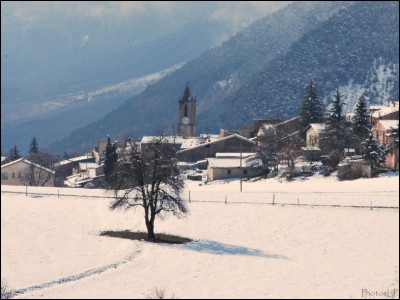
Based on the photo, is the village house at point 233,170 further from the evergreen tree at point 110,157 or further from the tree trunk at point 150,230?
the tree trunk at point 150,230

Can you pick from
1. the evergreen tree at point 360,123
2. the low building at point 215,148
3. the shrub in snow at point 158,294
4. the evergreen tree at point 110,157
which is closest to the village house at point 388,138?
the evergreen tree at point 360,123

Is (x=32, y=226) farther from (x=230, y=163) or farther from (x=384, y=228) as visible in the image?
(x=230, y=163)

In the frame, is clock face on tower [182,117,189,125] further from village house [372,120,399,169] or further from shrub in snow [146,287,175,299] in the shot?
shrub in snow [146,287,175,299]

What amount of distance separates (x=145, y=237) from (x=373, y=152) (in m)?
33.8

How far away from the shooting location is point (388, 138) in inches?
3295

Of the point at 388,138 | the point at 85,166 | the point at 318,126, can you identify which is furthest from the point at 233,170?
the point at 85,166

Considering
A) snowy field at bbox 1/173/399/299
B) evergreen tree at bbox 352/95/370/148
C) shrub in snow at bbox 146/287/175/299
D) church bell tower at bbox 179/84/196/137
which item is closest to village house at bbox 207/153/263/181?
evergreen tree at bbox 352/95/370/148

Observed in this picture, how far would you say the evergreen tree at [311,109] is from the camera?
104m

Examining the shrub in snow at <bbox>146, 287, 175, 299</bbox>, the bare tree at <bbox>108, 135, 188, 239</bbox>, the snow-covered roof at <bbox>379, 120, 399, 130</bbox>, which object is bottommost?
the shrub in snow at <bbox>146, 287, 175, 299</bbox>

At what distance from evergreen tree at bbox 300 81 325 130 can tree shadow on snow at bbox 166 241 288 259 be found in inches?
2181

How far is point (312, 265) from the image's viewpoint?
145ft

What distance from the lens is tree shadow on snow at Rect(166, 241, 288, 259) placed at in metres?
47.7

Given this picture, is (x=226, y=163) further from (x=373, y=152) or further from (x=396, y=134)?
(x=396, y=134)

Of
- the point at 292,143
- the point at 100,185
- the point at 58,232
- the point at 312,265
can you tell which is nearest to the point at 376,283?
the point at 312,265
